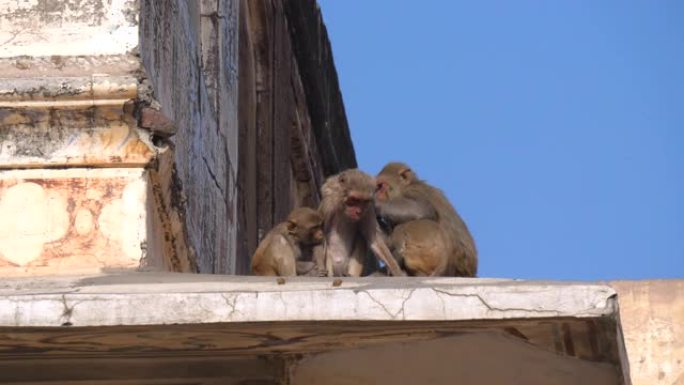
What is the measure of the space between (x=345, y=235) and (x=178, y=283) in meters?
2.67

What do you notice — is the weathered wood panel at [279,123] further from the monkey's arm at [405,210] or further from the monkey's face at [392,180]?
the monkey's arm at [405,210]

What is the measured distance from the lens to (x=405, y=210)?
9.21 meters

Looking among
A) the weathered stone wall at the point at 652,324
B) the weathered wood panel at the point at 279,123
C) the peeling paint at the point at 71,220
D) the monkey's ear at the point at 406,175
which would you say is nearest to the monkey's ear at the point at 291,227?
the monkey's ear at the point at 406,175

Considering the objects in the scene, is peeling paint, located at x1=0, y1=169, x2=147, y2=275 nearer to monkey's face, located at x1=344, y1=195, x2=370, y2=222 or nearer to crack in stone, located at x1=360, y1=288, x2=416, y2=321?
monkey's face, located at x1=344, y1=195, x2=370, y2=222

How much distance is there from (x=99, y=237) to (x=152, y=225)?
238 mm

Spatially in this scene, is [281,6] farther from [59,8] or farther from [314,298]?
[314,298]

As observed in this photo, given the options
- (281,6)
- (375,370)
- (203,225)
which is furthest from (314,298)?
(281,6)

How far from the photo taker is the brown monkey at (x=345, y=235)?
28.9ft

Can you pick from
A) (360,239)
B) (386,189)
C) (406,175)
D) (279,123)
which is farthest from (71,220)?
(279,123)

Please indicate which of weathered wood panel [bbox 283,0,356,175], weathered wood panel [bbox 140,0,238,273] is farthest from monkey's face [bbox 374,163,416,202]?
weathered wood panel [bbox 283,0,356,175]

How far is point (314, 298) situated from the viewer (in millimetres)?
5918

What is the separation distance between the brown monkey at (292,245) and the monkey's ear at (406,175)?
65cm

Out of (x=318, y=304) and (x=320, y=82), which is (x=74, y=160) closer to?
(x=318, y=304)

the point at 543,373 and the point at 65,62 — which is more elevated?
the point at 65,62
